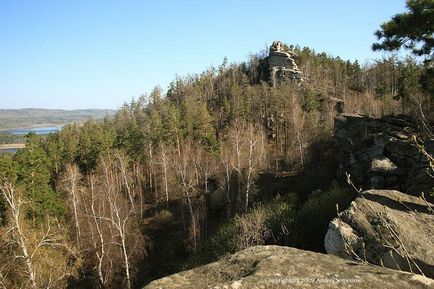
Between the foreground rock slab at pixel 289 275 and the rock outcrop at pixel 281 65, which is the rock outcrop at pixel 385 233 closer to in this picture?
the foreground rock slab at pixel 289 275

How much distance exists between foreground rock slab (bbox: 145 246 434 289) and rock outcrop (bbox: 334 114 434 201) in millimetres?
11226

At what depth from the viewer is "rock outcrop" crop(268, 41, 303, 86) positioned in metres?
95.8

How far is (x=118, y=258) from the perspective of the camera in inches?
1117

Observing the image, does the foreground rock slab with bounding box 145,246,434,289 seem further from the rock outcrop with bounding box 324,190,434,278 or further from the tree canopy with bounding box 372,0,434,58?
the tree canopy with bounding box 372,0,434,58

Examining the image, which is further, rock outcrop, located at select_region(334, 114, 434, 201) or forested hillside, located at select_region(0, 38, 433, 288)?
forested hillside, located at select_region(0, 38, 433, 288)

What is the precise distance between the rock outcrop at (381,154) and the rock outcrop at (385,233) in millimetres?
4917

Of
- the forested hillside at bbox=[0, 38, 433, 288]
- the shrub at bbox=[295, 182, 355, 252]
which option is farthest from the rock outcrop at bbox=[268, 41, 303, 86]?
the shrub at bbox=[295, 182, 355, 252]

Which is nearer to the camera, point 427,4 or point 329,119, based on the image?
point 427,4

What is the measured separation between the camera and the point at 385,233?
8.30m

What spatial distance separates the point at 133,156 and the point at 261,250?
57.7 meters

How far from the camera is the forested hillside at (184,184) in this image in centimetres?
2098

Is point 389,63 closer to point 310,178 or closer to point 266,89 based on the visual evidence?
point 266,89

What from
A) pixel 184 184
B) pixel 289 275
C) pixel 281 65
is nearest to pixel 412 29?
pixel 289 275

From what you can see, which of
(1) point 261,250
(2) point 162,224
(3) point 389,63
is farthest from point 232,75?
(1) point 261,250
